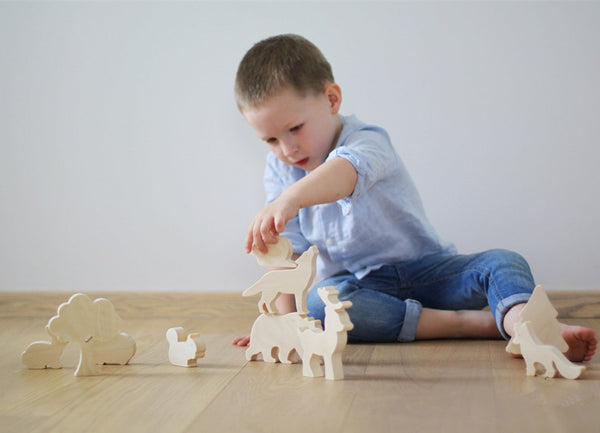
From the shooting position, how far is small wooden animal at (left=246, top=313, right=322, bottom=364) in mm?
997

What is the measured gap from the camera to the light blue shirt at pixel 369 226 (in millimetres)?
1312

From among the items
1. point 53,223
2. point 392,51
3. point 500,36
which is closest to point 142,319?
point 53,223

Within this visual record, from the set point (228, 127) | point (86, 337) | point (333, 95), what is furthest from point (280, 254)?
point (228, 127)

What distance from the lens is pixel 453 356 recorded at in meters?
1.07

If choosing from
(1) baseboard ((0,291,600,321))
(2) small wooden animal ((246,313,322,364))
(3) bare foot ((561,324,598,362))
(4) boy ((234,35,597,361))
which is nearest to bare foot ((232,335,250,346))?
(4) boy ((234,35,597,361))

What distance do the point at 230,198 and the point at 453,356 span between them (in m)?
0.74

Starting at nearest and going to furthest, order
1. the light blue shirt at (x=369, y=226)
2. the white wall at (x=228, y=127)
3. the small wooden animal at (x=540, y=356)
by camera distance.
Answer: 1. the small wooden animal at (x=540, y=356)
2. the light blue shirt at (x=369, y=226)
3. the white wall at (x=228, y=127)

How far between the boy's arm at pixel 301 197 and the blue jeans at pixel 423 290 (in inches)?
10.6

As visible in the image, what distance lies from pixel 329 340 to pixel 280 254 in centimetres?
17

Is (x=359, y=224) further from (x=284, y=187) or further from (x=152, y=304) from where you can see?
(x=152, y=304)

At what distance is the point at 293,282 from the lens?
1000 millimetres

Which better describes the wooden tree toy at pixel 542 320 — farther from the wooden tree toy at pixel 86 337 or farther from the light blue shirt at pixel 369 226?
the wooden tree toy at pixel 86 337

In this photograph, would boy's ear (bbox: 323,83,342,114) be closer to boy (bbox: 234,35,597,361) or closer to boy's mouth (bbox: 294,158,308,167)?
boy (bbox: 234,35,597,361)

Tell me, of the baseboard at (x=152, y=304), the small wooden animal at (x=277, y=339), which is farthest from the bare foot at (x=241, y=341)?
the baseboard at (x=152, y=304)
